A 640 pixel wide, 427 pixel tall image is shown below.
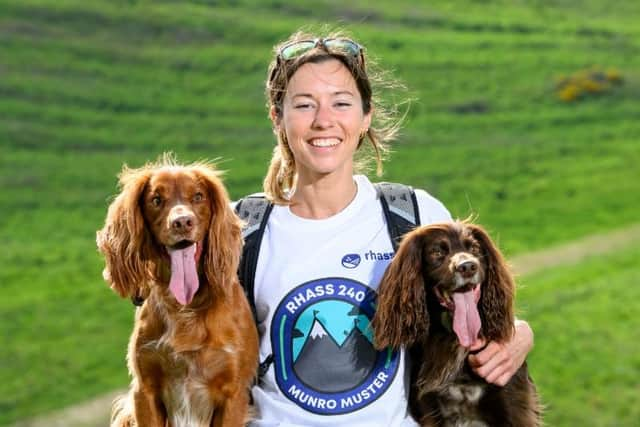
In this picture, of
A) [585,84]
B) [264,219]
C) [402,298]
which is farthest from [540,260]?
[402,298]

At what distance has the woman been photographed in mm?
4629

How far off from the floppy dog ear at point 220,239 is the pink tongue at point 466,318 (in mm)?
942

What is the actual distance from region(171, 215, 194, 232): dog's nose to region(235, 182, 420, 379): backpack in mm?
472

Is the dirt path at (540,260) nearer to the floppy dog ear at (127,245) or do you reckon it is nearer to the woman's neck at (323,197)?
the woman's neck at (323,197)

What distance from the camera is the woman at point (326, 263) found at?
4629 millimetres

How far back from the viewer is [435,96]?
163 ft

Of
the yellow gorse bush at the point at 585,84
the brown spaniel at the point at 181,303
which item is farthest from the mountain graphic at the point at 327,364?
the yellow gorse bush at the point at 585,84

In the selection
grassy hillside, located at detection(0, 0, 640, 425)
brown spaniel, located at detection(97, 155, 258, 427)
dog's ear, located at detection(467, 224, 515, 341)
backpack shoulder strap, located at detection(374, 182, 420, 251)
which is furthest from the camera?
grassy hillside, located at detection(0, 0, 640, 425)

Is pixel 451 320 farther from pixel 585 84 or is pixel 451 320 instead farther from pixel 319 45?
pixel 585 84

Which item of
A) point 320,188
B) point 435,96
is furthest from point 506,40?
point 320,188

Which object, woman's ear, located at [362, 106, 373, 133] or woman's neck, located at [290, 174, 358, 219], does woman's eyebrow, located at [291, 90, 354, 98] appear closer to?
woman's ear, located at [362, 106, 373, 133]

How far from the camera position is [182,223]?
4.34 m

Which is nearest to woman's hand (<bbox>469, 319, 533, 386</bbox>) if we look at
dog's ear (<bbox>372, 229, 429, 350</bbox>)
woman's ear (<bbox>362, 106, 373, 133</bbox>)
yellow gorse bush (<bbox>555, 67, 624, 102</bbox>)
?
dog's ear (<bbox>372, 229, 429, 350</bbox>)

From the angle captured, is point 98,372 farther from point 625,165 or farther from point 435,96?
point 435,96
